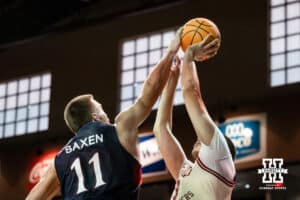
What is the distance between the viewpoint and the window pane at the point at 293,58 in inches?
579

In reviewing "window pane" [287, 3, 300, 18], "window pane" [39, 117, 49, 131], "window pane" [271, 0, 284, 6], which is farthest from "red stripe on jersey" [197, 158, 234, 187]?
"window pane" [39, 117, 49, 131]

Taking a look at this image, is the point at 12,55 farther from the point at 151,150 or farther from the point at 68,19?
the point at 151,150

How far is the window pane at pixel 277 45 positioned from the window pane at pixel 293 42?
132 mm

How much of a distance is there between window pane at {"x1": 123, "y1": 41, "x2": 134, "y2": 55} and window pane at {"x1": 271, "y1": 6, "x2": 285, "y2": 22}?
333 cm

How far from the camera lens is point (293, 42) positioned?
49.0 feet

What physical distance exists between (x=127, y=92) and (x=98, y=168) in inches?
494

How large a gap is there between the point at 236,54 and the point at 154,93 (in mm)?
10934

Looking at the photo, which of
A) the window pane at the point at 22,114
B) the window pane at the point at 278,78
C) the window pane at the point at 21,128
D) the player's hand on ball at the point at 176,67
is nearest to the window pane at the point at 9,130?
the window pane at the point at 21,128

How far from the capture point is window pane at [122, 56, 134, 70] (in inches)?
675

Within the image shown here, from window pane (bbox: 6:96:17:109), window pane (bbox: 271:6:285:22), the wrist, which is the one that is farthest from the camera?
window pane (bbox: 6:96:17:109)

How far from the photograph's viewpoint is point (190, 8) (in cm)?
1648

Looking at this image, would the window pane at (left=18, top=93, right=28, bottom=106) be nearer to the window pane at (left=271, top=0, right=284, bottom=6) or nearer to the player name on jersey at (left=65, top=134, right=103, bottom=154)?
the window pane at (left=271, top=0, right=284, bottom=6)

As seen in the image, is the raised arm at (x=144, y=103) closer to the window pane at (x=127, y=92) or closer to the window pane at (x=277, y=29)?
the window pane at (x=277, y=29)

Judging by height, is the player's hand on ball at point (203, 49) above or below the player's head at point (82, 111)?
above
